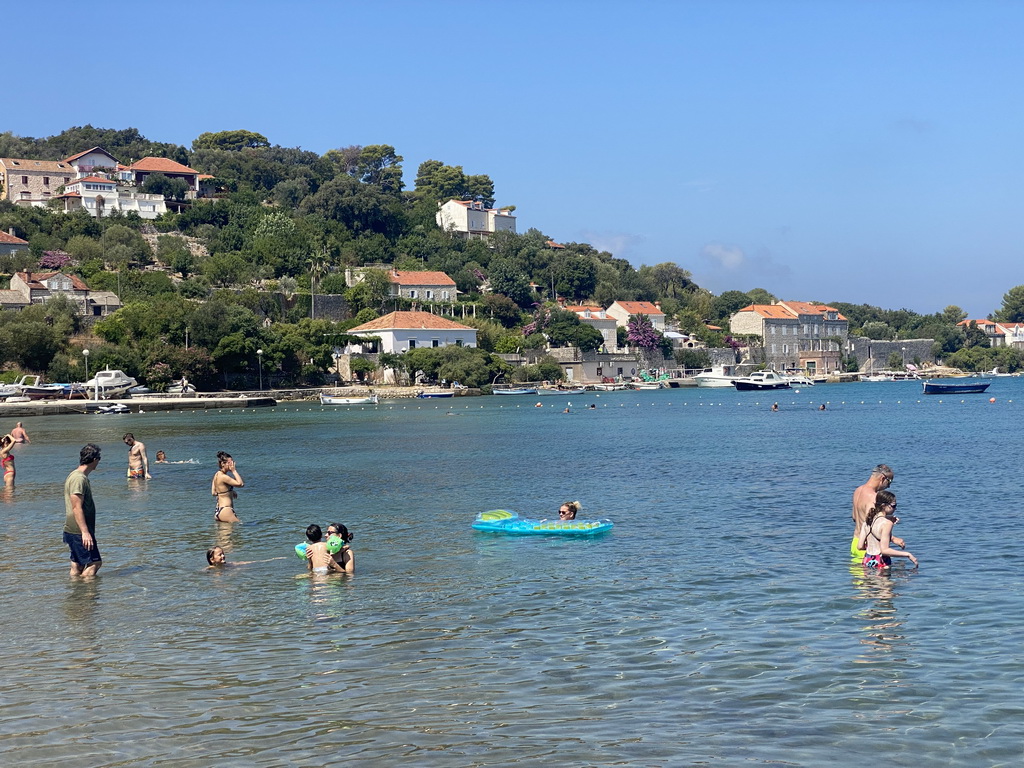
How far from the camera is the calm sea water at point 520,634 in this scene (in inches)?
334

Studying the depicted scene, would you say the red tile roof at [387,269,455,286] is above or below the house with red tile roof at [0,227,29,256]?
below

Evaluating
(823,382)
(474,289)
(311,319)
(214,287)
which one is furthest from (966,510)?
(823,382)

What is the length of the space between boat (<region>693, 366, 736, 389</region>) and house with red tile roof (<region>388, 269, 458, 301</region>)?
116 ft

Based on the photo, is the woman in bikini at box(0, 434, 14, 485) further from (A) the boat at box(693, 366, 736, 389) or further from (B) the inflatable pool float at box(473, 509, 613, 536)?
(A) the boat at box(693, 366, 736, 389)

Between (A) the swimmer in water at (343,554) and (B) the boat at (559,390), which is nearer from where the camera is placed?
(A) the swimmer in water at (343,554)

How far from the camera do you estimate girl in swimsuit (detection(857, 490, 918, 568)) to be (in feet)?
50.0

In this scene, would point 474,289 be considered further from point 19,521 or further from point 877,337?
point 19,521

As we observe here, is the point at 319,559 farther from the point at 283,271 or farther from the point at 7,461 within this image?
the point at 283,271

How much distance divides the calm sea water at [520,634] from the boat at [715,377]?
10607cm

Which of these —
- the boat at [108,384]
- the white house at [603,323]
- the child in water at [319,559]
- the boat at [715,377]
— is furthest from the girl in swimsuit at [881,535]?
Answer: the white house at [603,323]

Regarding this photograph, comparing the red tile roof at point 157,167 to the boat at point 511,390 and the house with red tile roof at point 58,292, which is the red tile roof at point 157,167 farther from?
the boat at point 511,390

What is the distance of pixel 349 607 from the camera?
13602 mm

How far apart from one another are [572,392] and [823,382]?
189 feet

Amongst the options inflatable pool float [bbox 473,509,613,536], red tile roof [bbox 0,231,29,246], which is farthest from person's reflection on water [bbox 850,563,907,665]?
red tile roof [bbox 0,231,29,246]
